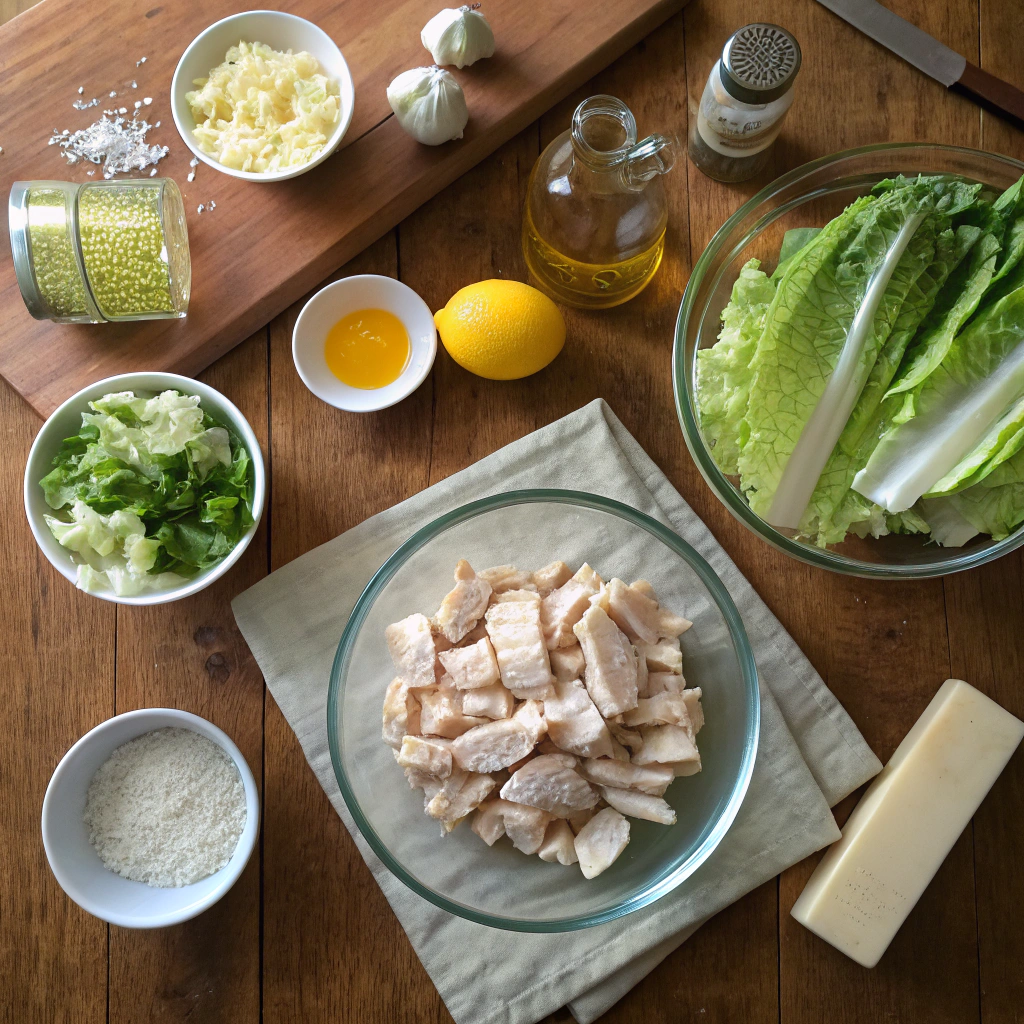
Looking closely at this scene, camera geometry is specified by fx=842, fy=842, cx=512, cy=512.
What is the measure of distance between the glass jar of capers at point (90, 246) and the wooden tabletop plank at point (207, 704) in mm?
213

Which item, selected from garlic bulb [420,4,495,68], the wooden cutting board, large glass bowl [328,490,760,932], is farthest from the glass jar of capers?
large glass bowl [328,490,760,932]

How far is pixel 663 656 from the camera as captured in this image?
1.33 m

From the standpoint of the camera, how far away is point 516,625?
1.29m

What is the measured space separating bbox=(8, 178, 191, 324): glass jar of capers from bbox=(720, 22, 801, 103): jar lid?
96 centimetres

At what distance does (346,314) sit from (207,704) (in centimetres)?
75

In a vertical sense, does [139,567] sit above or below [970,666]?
above

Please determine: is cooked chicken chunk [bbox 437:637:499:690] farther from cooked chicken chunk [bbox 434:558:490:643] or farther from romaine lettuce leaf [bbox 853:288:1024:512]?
romaine lettuce leaf [bbox 853:288:1024:512]

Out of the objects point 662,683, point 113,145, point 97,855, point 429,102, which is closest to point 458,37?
point 429,102

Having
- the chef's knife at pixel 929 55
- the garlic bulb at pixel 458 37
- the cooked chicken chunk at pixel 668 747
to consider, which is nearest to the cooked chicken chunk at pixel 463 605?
the cooked chicken chunk at pixel 668 747

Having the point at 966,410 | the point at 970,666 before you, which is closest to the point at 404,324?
the point at 966,410

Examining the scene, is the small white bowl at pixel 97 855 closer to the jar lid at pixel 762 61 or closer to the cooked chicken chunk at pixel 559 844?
the cooked chicken chunk at pixel 559 844

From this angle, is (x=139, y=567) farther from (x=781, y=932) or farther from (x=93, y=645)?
(x=781, y=932)

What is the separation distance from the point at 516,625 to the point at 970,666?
87 centimetres

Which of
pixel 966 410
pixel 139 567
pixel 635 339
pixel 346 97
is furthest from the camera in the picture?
pixel 635 339
